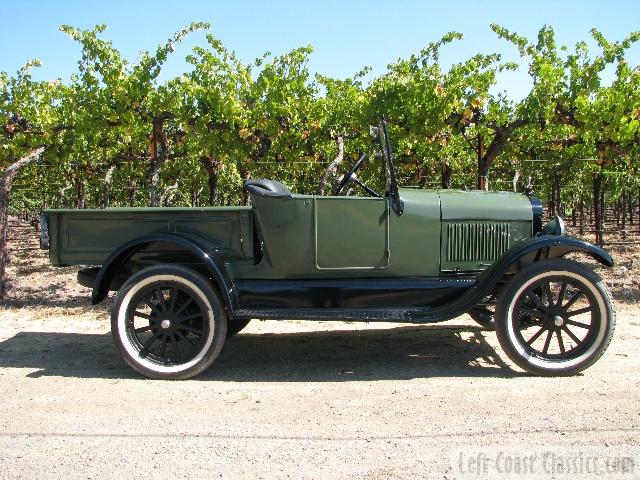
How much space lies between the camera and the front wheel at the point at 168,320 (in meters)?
4.14

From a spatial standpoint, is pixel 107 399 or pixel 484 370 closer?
pixel 107 399

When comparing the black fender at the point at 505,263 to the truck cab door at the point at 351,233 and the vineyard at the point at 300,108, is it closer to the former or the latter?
the truck cab door at the point at 351,233

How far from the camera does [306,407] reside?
357cm

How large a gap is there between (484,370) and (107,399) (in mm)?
2494

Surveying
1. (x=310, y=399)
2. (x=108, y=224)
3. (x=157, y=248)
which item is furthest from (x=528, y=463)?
(x=108, y=224)

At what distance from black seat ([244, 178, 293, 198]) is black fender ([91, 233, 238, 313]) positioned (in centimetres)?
50

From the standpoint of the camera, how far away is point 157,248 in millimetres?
4387

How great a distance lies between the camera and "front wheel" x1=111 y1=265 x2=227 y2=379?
414 centimetres

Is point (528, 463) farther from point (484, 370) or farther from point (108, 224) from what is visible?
point (108, 224)

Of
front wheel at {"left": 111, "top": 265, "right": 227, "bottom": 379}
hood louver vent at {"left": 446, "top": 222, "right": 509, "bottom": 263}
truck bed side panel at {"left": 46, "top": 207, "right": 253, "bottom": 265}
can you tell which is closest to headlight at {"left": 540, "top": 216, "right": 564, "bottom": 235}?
hood louver vent at {"left": 446, "top": 222, "right": 509, "bottom": 263}

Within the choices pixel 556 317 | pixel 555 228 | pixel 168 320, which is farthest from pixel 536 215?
pixel 168 320

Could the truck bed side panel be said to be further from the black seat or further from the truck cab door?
the truck cab door

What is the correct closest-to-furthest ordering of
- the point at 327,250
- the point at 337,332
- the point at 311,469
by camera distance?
the point at 311,469 → the point at 327,250 → the point at 337,332

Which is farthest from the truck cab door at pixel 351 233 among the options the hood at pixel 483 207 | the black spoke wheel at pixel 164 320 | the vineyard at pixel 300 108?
the vineyard at pixel 300 108
